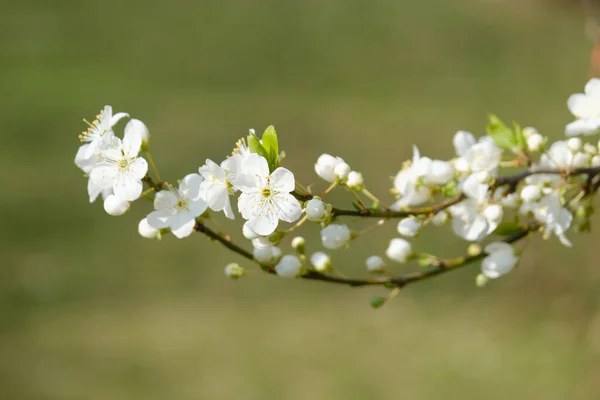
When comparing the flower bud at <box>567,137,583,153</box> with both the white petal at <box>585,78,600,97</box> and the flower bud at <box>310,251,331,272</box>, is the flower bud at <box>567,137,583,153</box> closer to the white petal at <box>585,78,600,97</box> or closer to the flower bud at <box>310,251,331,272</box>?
the white petal at <box>585,78,600,97</box>

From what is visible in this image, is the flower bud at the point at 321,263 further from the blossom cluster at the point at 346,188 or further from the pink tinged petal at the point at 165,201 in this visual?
the pink tinged petal at the point at 165,201

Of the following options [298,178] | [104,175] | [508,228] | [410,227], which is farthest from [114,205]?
[298,178]

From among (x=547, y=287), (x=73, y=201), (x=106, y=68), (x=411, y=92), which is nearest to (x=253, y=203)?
(x=547, y=287)

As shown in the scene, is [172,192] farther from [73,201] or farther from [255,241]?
[73,201]

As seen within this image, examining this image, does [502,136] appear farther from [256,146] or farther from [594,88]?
[256,146]

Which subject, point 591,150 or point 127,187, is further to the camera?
point 591,150
